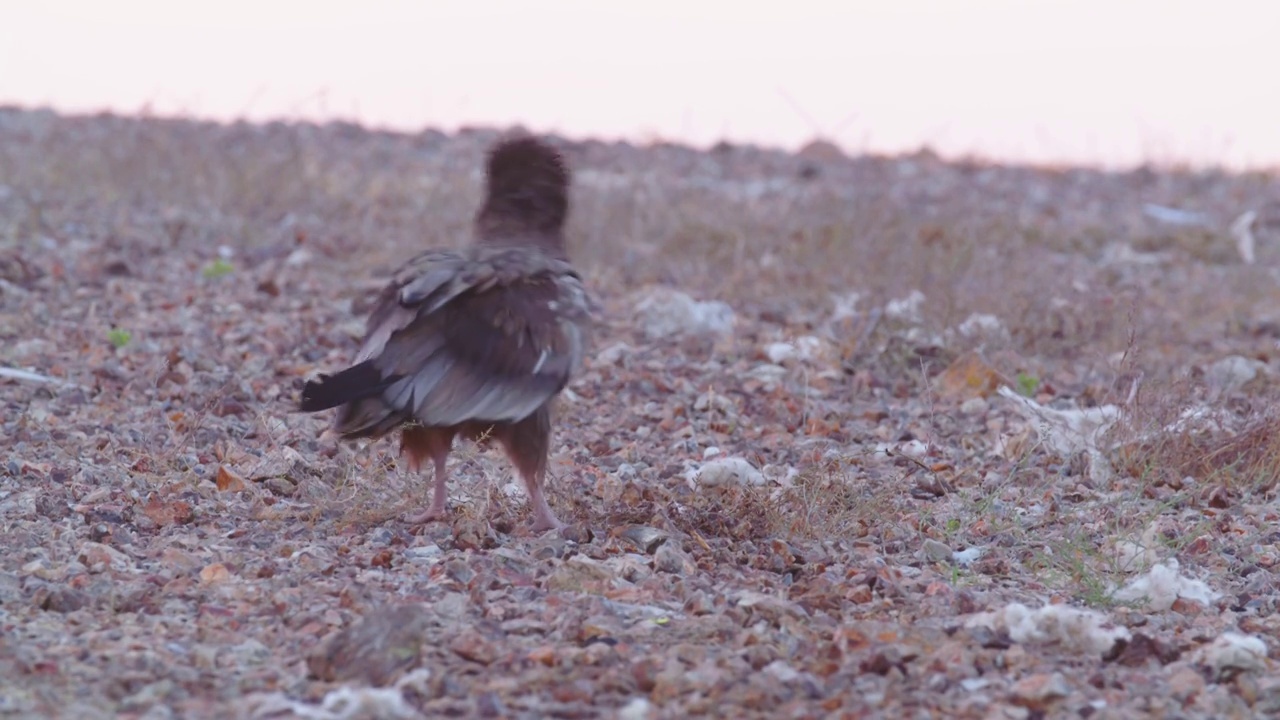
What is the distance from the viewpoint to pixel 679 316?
303 inches

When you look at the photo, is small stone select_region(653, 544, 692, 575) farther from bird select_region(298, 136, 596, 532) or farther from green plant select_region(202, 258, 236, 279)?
green plant select_region(202, 258, 236, 279)

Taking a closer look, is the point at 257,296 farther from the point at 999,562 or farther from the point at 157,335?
the point at 999,562

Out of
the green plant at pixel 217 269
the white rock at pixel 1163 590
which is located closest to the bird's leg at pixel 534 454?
the white rock at pixel 1163 590

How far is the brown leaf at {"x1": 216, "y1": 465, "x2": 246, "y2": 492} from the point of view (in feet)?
15.7

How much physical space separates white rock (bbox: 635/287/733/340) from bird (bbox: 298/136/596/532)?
2911 mm

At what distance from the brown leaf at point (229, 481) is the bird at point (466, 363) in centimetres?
56

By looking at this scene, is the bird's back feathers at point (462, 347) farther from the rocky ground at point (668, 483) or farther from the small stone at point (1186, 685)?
the small stone at point (1186, 685)

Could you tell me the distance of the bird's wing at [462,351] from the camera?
4.23m

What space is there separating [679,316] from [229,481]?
10.8 feet

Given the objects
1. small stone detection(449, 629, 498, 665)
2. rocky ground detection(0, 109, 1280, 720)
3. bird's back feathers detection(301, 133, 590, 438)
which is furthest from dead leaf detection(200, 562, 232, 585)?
small stone detection(449, 629, 498, 665)

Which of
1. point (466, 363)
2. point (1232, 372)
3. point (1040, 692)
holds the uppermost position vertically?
point (466, 363)

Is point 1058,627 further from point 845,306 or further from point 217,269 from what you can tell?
point 217,269

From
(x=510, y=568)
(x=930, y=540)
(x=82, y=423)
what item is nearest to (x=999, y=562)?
(x=930, y=540)

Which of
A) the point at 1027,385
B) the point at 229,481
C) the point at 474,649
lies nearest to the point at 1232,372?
the point at 1027,385
